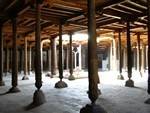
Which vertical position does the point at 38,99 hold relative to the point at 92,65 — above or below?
below

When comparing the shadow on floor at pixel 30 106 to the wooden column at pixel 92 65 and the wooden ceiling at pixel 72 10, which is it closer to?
the wooden column at pixel 92 65

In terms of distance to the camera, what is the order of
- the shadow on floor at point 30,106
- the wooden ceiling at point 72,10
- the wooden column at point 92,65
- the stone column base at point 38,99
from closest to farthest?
the wooden column at point 92,65, the shadow on floor at point 30,106, the stone column base at point 38,99, the wooden ceiling at point 72,10

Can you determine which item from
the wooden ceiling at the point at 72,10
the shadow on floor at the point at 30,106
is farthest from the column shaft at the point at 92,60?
the wooden ceiling at the point at 72,10

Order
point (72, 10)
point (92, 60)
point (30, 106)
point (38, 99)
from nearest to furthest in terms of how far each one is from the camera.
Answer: point (92, 60), point (30, 106), point (38, 99), point (72, 10)

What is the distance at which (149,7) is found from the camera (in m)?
5.85

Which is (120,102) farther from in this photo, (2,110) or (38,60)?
(2,110)

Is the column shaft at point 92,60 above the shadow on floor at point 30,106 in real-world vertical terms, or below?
above

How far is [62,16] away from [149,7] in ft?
13.4

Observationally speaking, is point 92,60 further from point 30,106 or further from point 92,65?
A: point 30,106

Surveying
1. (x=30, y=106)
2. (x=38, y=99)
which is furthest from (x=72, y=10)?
(x=30, y=106)

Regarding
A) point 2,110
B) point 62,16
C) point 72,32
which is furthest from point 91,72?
point 72,32

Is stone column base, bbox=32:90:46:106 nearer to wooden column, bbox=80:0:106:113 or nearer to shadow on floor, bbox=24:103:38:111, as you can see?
shadow on floor, bbox=24:103:38:111

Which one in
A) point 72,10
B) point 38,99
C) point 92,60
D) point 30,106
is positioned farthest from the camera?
point 72,10

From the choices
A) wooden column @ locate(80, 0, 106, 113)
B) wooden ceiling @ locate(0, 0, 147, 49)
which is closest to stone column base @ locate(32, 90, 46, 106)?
wooden column @ locate(80, 0, 106, 113)
